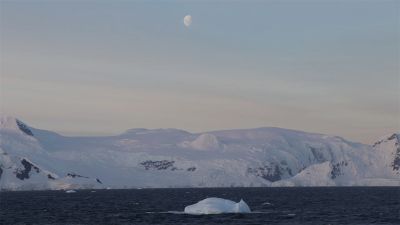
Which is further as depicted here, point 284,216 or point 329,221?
point 284,216

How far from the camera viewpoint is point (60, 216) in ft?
362

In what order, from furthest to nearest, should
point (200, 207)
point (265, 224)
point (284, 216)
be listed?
point (200, 207), point (284, 216), point (265, 224)

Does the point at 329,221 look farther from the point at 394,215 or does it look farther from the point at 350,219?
the point at 394,215

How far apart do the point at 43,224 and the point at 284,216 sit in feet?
113

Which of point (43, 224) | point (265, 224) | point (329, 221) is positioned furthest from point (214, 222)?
point (43, 224)

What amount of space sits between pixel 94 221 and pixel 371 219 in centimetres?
3751

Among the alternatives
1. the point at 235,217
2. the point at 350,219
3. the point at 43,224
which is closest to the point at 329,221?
the point at 350,219

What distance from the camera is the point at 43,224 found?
94.2m

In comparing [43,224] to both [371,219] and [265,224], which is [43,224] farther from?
[371,219]

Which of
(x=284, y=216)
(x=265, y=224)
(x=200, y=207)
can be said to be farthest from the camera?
(x=200, y=207)

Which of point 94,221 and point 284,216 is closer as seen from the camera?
point 94,221

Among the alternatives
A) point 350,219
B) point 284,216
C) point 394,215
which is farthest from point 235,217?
point 394,215

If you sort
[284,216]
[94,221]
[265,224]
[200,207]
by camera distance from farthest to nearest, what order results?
[200,207] → [284,216] → [94,221] → [265,224]

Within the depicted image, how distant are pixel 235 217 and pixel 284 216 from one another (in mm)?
7986
